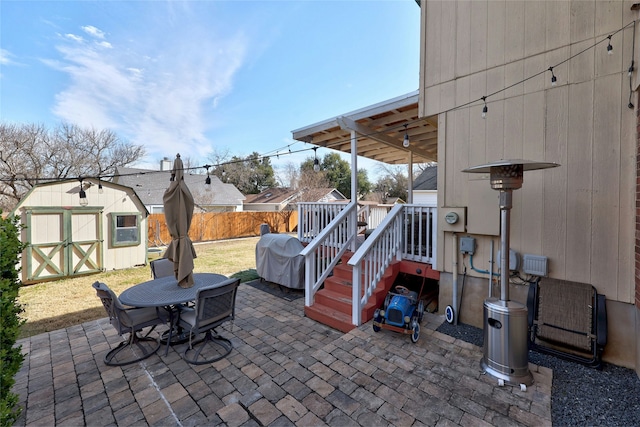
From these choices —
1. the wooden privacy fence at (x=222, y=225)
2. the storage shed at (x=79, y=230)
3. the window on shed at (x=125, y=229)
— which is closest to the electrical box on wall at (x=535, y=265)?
the storage shed at (x=79, y=230)

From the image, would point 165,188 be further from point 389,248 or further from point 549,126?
point 549,126

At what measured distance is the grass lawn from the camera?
4.64m

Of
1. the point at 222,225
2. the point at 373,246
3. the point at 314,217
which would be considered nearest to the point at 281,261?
the point at 314,217

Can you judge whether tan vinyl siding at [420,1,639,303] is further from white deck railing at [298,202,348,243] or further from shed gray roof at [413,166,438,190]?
shed gray roof at [413,166,438,190]

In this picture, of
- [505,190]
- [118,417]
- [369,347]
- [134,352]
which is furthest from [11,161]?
[505,190]

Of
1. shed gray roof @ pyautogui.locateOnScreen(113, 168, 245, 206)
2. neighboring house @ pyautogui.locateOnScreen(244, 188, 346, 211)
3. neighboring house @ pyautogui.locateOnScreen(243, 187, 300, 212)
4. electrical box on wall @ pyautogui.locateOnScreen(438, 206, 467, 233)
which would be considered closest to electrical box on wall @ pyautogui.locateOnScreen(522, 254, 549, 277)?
electrical box on wall @ pyautogui.locateOnScreen(438, 206, 467, 233)

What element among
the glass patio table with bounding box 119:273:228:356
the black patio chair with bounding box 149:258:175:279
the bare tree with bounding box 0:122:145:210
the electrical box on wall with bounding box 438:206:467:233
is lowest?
the glass patio table with bounding box 119:273:228:356

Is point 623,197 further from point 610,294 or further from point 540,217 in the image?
point 610,294

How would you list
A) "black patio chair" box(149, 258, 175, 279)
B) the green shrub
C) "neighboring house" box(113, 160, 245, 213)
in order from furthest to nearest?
"neighboring house" box(113, 160, 245, 213), "black patio chair" box(149, 258, 175, 279), the green shrub

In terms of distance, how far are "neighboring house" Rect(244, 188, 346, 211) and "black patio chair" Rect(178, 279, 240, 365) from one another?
66.7 ft

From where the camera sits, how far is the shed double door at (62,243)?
702 centimetres

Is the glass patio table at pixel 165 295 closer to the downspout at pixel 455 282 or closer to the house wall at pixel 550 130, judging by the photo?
the downspout at pixel 455 282

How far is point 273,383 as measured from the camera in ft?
8.83

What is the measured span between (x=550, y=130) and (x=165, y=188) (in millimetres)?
24244
